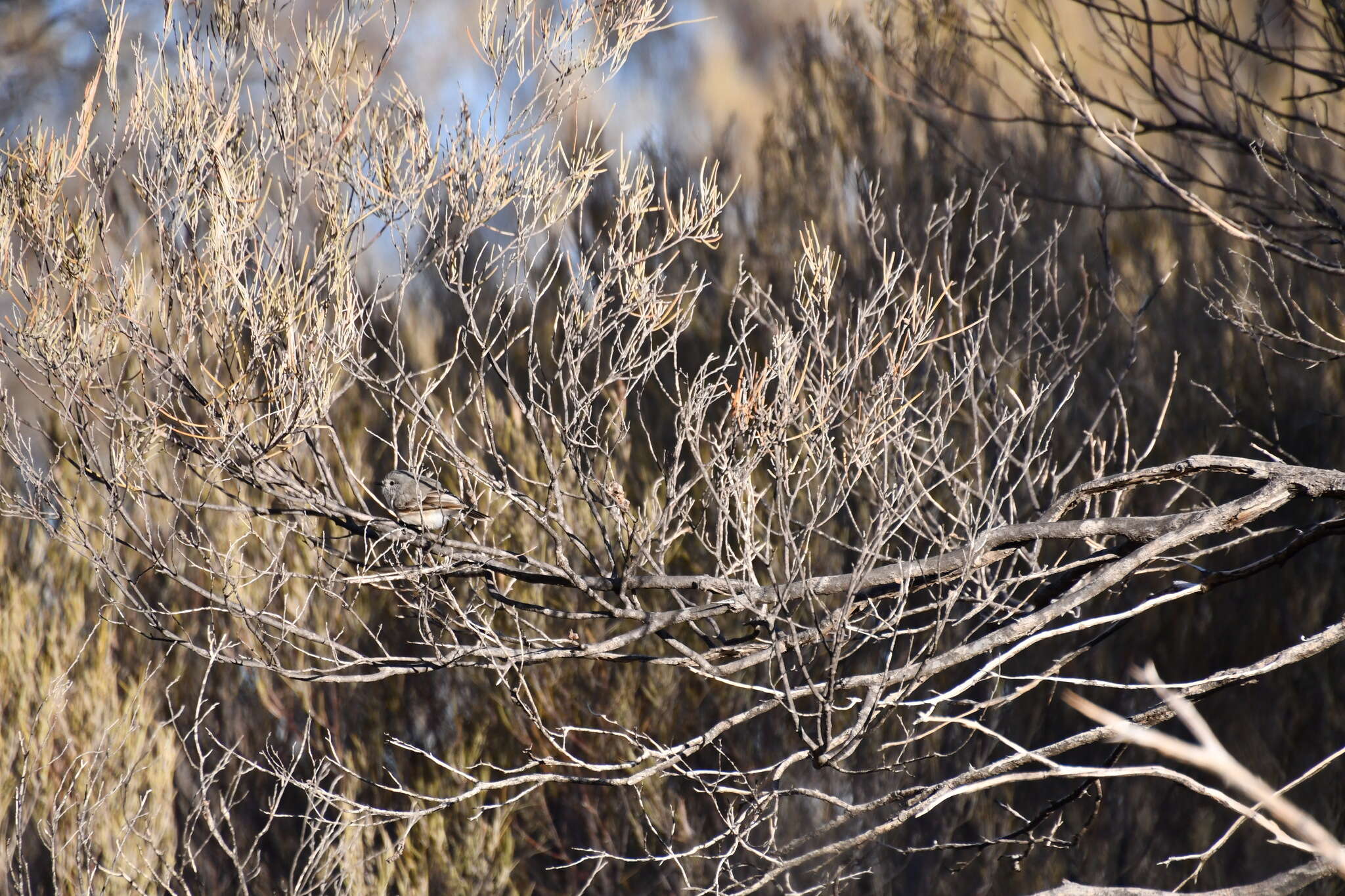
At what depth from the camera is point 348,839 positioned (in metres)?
5.80

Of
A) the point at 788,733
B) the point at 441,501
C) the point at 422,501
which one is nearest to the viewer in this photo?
the point at 422,501

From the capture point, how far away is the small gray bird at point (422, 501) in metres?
3.23

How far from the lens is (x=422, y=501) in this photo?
3305 mm

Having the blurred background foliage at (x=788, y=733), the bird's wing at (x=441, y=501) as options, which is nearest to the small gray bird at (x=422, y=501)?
the bird's wing at (x=441, y=501)

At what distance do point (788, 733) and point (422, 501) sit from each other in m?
4.66

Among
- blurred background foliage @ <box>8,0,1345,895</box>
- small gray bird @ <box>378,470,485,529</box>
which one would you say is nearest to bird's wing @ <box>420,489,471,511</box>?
small gray bird @ <box>378,470,485,529</box>

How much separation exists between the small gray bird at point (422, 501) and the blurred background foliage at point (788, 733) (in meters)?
3.76

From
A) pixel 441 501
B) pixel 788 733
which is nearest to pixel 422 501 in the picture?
pixel 441 501

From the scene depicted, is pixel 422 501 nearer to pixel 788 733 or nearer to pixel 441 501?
pixel 441 501

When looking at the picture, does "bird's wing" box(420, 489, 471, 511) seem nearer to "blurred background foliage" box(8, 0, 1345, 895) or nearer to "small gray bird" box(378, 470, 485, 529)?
"small gray bird" box(378, 470, 485, 529)

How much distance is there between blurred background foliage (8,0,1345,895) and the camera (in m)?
7.29

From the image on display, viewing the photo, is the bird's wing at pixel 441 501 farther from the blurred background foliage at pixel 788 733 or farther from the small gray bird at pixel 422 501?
the blurred background foliage at pixel 788 733

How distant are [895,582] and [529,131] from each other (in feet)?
5.86

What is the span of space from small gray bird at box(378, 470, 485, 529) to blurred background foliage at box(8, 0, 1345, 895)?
12.3 feet
